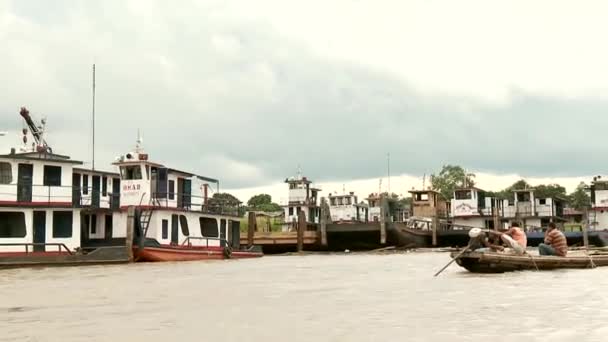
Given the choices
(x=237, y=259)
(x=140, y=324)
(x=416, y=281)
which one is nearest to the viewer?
(x=140, y=324)

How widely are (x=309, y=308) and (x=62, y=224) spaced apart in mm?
20512

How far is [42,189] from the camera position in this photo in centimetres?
3183

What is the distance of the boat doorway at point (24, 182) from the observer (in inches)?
1230

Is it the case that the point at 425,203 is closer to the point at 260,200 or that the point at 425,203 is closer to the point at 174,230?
the point at 174,230

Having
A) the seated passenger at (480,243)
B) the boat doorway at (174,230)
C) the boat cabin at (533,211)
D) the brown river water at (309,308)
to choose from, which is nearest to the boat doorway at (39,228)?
the boat doorway at (174,230)

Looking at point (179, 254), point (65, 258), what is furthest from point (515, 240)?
point (65, 258)

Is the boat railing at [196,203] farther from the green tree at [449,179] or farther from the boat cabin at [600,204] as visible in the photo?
the green tree at [449,179]

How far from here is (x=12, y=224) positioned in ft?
102

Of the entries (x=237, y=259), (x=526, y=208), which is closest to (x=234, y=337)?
(x=237, y=259)

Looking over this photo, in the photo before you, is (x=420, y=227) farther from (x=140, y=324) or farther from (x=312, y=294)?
(x=140, y=324)

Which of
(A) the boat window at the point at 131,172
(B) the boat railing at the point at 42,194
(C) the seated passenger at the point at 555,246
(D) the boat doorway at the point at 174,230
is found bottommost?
(C) the seated passenger at the point at 555,246

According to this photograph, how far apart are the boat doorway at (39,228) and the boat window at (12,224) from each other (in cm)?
47

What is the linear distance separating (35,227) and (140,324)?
2084cm

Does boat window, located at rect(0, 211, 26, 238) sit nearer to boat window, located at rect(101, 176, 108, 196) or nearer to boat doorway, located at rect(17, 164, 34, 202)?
boat doorway, located at rect(17, 164, 34, 202)
